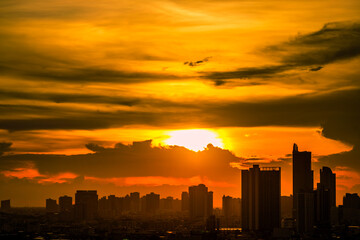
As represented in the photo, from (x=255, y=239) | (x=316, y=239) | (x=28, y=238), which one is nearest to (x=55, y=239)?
(x=28, y=238)

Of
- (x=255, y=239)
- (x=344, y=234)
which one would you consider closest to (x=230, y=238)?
(x=255, y=239)

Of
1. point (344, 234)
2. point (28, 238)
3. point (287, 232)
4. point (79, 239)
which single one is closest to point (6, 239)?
point (28, 238)

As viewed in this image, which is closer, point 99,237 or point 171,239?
point 171,239

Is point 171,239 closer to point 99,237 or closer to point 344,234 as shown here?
point 99,237

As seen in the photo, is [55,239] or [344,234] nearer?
[55,239]

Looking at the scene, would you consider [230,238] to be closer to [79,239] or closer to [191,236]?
[191,236]

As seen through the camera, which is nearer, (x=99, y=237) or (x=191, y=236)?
(x=191, y=236)

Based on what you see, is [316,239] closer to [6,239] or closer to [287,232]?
[287,232]
